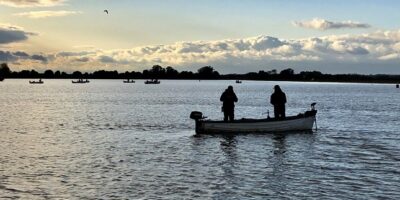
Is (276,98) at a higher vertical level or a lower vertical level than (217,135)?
higher

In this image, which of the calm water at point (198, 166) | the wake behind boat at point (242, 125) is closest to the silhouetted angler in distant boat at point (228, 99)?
the wake behind boat at point (242, 125)

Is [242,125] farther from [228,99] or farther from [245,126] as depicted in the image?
[228,99]

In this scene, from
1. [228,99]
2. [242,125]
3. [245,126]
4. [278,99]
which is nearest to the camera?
[228,99]

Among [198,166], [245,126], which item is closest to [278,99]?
[245,126]

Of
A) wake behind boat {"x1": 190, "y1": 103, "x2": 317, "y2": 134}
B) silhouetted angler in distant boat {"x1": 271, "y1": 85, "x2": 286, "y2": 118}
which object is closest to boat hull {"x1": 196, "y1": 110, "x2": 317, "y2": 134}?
wake behind boat {"x1": 190, "y1": 103, "x2": 317, "y2": 134}

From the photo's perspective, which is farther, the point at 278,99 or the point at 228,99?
the point at 278,99

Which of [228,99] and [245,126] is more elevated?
[228,99]

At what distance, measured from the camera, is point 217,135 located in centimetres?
3322

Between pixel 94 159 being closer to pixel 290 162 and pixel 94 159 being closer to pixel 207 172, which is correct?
pixel 207 172

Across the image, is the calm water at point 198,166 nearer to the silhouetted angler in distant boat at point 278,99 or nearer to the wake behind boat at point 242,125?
the wake behind boat at point 242,125

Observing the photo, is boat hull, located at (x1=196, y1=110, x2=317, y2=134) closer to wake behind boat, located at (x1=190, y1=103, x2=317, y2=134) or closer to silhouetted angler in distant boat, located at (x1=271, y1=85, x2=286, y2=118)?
wake behind boat, located at (x1=190, y1=103, x2=317, y2=134)

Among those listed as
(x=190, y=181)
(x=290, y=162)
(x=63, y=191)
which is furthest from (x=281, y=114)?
(x=63, y=191)

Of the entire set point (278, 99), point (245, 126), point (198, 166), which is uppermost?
point (278, 99)

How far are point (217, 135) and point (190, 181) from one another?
1513 centimetres
